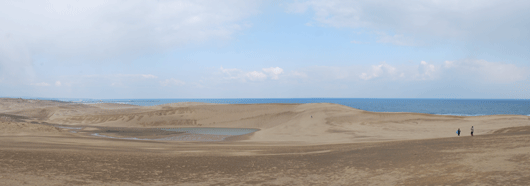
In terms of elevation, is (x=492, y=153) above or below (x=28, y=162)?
above

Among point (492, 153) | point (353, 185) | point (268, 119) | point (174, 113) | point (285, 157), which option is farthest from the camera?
point (174, 113)

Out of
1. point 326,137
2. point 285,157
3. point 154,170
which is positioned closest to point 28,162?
point 154,170

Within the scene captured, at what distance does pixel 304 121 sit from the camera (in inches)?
1746

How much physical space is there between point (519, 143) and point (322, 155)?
30.8 feet

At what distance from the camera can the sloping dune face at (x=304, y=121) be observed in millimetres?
34703

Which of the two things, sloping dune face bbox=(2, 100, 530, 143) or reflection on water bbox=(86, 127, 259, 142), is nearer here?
sloping dune face bbox=(2, 100, 530, 143)

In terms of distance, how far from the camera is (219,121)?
54062 millimetres

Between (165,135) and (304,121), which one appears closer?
(165,135)

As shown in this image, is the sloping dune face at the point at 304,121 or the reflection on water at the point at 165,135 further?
the reflection on water at the point at 165,135

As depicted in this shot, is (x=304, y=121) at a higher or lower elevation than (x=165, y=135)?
higher

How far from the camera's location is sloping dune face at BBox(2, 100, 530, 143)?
3470cm

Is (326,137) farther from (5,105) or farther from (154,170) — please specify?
(5,105)

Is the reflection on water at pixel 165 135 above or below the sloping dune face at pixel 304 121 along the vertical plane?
below

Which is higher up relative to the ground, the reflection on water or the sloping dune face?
the sloping dune face
